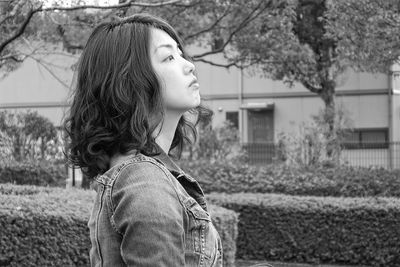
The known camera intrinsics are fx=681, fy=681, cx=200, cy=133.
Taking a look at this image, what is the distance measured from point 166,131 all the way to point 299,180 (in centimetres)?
1009

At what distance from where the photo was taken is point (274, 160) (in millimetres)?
15102

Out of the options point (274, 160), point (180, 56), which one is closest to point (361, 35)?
point (274, 160)

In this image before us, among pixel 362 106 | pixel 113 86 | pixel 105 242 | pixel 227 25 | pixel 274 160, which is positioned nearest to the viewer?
pixel 105 242

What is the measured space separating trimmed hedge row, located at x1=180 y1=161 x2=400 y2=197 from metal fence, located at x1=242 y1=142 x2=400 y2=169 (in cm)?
252

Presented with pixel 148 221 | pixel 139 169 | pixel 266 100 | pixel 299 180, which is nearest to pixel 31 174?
pixel 299 180

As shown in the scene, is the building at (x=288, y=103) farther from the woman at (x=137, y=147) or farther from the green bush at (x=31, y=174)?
the woman at (x=137, y=147)

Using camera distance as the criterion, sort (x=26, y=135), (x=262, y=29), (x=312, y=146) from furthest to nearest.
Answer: (x=26, y=135) < (x=312, y=146) < (x=262, y=29)

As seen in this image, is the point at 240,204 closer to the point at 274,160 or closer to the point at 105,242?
the point at 274,160

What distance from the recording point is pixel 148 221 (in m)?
1.42

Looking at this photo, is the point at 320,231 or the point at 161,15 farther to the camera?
the point at 161,15

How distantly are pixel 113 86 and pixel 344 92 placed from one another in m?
22.7

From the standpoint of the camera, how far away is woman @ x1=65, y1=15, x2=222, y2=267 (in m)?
1.44

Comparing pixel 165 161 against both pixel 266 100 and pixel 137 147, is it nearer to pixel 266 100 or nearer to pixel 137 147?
pixel 137 147

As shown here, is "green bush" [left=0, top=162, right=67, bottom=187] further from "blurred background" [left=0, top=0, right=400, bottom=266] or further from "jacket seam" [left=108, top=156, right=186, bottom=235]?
"jacket seam" [left=108, top=156, right=186, bottom=235]
